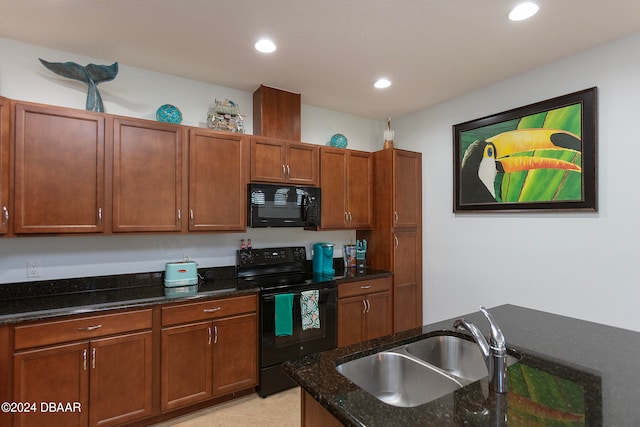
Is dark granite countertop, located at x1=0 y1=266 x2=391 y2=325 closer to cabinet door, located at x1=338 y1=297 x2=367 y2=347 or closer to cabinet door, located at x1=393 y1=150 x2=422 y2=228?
cabinet door, located at x1=338 y1=297 x2=367 y2=347

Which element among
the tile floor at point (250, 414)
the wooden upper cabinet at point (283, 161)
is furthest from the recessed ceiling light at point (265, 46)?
the tile floor at point (250, 414)

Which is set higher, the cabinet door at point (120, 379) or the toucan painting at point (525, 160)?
the toucan painting at point (525, 160)

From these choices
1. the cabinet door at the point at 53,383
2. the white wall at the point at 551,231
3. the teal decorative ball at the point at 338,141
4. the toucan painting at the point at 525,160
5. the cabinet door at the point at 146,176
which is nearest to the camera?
the cabinet door at the point at 53,383

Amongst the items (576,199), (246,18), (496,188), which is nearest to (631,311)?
(576,199)

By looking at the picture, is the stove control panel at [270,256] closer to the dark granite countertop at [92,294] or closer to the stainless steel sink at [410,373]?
the dark granite countertop at [92,294]

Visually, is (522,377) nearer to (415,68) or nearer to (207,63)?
(415,68)

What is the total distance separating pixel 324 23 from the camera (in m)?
2.06

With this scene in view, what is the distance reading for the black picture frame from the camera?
239 centimetres

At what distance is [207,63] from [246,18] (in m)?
0.74

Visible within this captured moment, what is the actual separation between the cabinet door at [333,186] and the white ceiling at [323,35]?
2.41ft

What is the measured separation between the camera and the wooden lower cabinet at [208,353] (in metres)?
2.27

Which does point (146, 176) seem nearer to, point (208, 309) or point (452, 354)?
point (208, 309)

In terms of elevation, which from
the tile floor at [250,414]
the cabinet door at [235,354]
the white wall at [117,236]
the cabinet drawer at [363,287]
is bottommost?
the tile floor at [250,414]

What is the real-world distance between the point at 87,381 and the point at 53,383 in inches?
6.7
